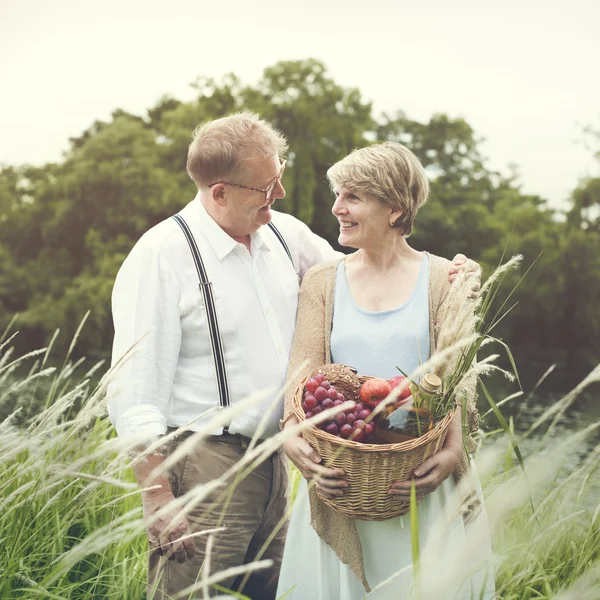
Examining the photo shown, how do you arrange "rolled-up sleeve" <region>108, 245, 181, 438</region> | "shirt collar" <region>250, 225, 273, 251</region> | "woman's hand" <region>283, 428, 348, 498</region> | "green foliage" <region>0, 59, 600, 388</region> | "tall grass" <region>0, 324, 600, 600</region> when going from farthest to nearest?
"green foliage" <region>0, 59, 600, 388</region> → "shirt collar" <region>250, 225, 273, 251</region> → "rolled-up sleeve" <region>108, 245, 181, 438</region> → "woman's hand" <region>283, 428, 348, 498</region> → "tall grass" <region>0, 324, 600, 600</region>

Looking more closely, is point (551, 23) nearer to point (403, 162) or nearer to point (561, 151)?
point (561, 151)

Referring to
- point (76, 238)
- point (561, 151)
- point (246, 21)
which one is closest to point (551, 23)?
point (561, 151)

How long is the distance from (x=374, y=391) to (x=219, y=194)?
1085 mm

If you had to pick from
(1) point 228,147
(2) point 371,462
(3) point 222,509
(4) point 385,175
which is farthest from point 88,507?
(4) point 385,175

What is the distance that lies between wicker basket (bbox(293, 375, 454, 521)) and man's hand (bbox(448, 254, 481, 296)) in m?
0.39

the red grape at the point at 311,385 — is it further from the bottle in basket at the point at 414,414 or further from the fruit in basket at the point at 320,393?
the bottle in basket at the point at 414,414

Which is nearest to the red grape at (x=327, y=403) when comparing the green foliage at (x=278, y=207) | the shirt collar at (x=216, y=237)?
the shirt collar at (x=216, y=237)

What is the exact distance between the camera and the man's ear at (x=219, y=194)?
101 inches

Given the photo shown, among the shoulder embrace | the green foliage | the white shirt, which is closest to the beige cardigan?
the shoulder embrace

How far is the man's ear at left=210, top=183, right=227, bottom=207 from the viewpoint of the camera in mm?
2572

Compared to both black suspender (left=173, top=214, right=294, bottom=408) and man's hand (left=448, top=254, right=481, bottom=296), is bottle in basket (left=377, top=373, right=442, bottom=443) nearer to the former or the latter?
man's hand (left=448, top=254, right=481, bottom=296)

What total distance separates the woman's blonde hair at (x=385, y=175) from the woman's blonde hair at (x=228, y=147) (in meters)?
0.33

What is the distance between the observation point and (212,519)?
2371mm

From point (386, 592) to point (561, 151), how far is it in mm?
28226
